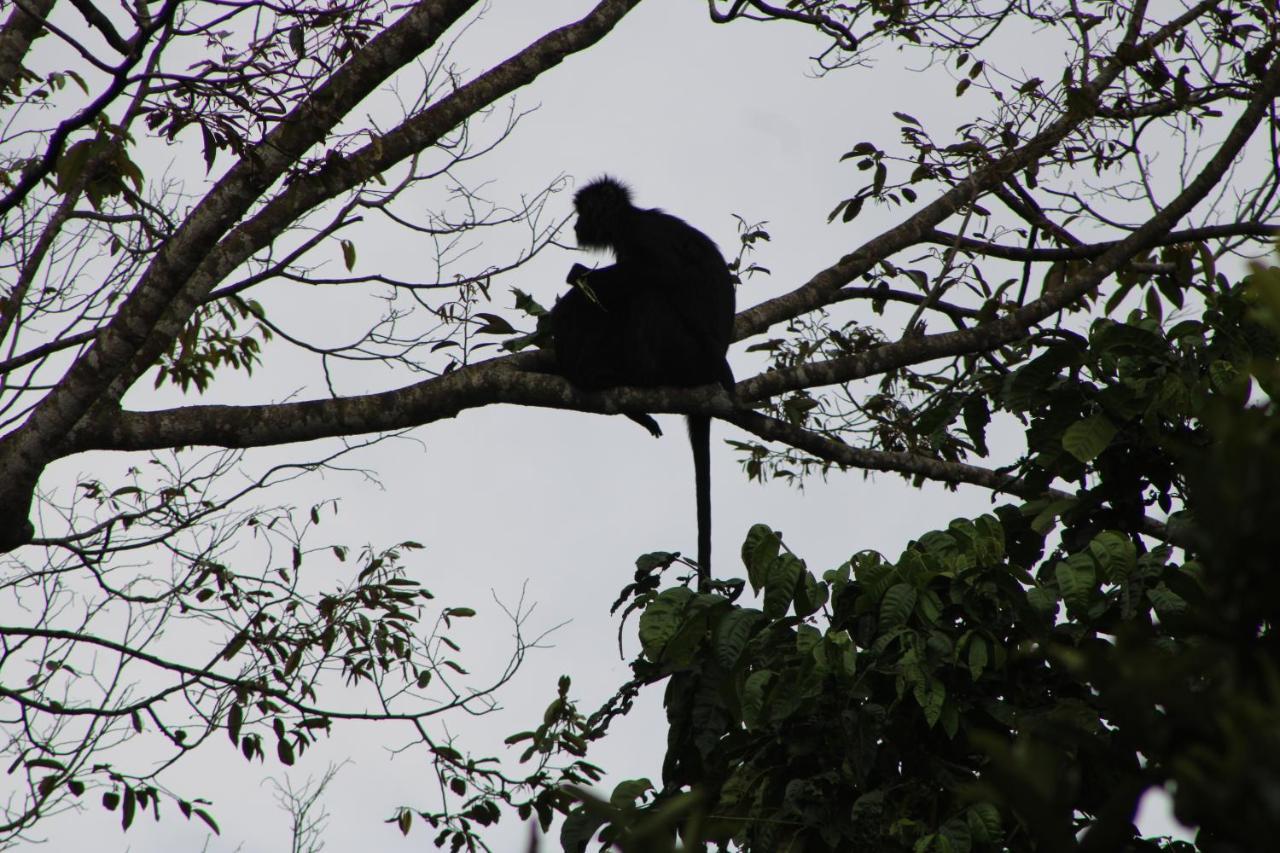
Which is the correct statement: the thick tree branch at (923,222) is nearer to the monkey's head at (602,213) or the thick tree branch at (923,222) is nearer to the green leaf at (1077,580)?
the monkey's head at (602,213)

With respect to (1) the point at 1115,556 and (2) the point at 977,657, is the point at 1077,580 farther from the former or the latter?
(2) the point at 977,657

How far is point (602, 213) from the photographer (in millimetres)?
5246

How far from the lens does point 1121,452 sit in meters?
2.81

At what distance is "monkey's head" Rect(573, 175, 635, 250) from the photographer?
206 inches

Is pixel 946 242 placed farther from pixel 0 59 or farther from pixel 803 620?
pixel 0 59

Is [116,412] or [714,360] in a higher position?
[714,360]

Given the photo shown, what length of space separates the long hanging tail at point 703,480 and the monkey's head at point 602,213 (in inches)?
36.8

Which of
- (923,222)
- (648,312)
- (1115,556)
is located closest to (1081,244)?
(923,222)

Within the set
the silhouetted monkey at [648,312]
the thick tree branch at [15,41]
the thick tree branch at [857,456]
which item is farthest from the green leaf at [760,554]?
the thick tree branch at [15,41]

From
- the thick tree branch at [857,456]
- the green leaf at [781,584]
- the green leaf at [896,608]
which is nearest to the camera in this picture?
the green leaf at [896,608]

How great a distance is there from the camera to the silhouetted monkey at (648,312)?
14.4 ft

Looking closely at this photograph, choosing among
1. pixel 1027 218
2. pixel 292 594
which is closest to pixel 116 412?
pixel 292 594

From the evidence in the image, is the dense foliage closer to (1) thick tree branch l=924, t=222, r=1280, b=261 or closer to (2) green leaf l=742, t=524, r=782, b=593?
(2) green leaf l=742, t=524, r=782, b=593

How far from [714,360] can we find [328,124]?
2049 mm
